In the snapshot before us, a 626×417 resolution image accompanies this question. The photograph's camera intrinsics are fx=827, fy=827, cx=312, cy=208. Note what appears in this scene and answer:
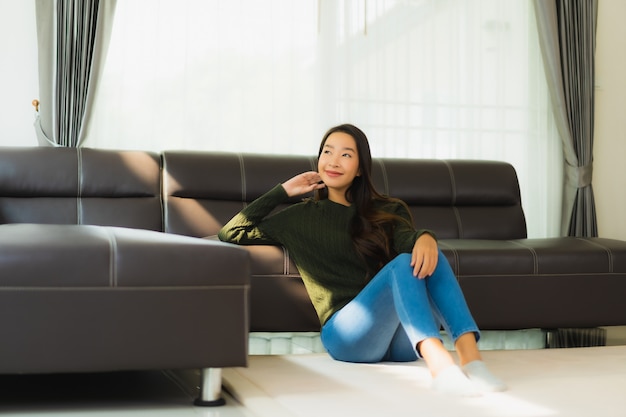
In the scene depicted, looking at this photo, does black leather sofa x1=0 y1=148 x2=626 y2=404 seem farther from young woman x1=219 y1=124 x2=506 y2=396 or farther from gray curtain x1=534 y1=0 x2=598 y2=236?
gray curtain x1=534 y1=0 x2=598 y2=236

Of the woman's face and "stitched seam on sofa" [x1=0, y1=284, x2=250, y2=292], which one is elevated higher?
the woman's face

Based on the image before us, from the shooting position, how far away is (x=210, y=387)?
87.4 inches

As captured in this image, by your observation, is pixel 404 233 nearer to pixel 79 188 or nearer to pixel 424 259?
pixel 424 259

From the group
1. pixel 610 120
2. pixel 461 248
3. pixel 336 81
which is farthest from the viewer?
pixel 610 120

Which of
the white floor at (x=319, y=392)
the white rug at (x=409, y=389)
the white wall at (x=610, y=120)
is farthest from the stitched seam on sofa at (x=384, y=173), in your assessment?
the white wall at (x=610, y=120)

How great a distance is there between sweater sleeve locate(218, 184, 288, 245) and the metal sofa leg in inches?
31.5

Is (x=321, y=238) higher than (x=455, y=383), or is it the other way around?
(x=321, y=238)

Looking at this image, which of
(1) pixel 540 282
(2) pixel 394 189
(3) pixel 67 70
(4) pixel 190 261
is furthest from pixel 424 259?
(3) pixel 67 70

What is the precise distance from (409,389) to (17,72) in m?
2.92

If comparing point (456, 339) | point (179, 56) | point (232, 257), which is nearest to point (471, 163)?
point (179, 56)

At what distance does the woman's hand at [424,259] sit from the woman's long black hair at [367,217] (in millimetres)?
312

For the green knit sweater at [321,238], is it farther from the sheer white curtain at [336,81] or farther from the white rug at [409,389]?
the sheer white curtain at [336,81]

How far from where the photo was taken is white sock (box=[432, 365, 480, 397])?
7.27ft

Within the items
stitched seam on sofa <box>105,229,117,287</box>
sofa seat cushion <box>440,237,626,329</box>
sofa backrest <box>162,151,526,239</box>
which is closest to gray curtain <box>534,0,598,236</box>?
sofa backrest <box>162,151,526,239</box>
